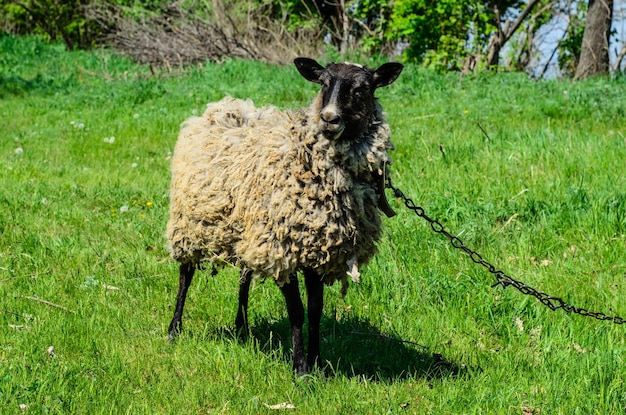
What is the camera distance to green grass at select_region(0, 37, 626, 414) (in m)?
4.29

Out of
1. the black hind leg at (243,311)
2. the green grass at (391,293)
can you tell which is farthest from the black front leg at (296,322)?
the black hind leg at (243,311)

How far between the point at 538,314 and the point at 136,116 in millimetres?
8807

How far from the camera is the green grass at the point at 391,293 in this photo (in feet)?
14.1

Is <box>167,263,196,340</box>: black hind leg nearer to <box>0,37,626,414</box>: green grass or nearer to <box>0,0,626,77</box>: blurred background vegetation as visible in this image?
<box>0,37,626,414</box>: green grass

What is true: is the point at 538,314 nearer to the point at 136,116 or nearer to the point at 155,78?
the point at 136,116

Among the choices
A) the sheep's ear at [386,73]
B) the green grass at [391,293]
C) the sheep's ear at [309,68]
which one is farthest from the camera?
the sheep's ear at [309,68]

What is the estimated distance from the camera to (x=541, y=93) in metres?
11.7

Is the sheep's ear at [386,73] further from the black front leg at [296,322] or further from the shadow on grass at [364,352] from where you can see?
the shadow on grass at [364,352]

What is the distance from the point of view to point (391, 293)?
5.77 metres

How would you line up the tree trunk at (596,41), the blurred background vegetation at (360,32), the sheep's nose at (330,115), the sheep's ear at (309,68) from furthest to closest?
the blurred background vegetation at (360,32)
the tree trunk at (596,41)
the sheep's ear at (309,68)
the sheep's nose at (330,115)

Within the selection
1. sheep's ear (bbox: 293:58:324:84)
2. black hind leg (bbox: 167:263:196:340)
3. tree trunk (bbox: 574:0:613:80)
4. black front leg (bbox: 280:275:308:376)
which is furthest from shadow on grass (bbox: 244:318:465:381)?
tree trunk (bbox: 574:0:613:80)

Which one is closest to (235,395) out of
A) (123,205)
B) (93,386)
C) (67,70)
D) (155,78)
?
(93,386)

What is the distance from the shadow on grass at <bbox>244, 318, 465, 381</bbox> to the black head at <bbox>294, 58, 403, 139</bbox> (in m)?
1.41

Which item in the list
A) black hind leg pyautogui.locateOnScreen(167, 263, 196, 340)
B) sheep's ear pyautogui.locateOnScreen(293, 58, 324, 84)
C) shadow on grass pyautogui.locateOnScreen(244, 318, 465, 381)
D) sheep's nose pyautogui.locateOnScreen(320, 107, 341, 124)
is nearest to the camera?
sheep's nose pyautogui.locateOnScreen(320, 107, 341, 124)
